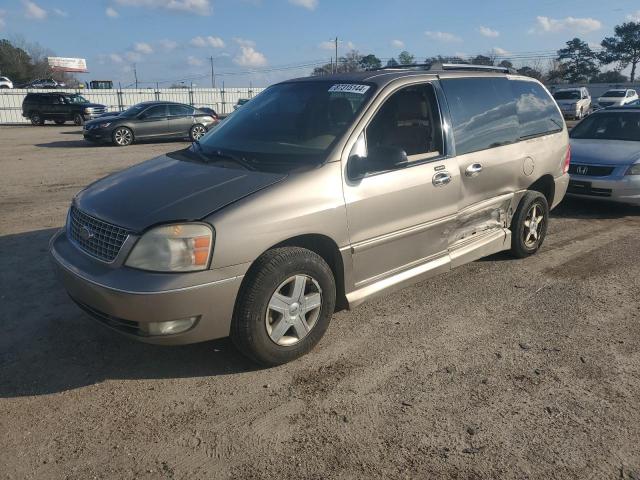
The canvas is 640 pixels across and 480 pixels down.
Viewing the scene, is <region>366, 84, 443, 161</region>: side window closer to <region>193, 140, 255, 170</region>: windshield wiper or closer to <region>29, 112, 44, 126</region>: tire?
<region>193, 140, 255, 170</region>: windshield wiper

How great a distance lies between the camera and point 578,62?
2662 inches

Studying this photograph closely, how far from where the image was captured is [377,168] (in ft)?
12.1

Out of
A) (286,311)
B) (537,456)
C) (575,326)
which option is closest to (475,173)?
(575,326)

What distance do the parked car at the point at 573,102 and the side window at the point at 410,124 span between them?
2628cm

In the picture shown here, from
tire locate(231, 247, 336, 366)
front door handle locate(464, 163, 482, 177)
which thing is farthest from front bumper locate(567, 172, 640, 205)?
tire locate(231, 247, 336, 366)

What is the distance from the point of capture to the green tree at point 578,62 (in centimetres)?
6738

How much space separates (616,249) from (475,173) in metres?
2.75

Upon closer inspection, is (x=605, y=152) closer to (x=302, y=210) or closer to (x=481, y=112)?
(x=481, y=112)

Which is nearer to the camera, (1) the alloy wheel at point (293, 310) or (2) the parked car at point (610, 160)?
(1) the alloy wheel at point (293, 310)

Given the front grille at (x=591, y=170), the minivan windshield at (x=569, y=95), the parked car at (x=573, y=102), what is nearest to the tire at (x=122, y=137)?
the front grille at (x=591, y=170)

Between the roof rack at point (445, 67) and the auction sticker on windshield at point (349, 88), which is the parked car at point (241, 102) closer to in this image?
the auction sticker on windshield at point (349, 88)

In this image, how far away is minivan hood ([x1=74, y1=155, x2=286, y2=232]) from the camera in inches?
120

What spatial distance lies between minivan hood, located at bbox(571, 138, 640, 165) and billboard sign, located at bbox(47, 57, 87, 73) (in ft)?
306

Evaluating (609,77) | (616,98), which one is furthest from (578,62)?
(616,98)
